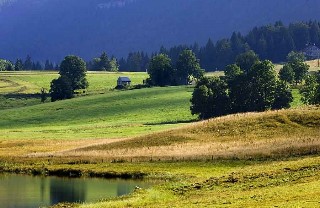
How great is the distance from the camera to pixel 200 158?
75312 millimetres

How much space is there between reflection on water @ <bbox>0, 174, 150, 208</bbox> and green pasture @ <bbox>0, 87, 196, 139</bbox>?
50.4m

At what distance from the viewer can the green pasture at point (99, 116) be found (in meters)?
128

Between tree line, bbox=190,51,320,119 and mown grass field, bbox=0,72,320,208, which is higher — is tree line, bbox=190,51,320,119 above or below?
above

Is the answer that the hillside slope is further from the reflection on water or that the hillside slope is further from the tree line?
the tree line

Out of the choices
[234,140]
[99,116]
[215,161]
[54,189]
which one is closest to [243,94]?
[99,116]

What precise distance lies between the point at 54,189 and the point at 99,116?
104446 millimetres

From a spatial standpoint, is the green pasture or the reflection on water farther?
the green pasture

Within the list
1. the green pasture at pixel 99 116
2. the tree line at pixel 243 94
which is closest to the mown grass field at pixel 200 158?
the green pasture at pixel 99 116

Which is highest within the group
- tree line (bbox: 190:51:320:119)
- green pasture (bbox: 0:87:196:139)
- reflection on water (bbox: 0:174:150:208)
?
tree line (bbox: 190:51:320:119)

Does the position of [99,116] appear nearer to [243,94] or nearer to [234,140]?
[243,94]

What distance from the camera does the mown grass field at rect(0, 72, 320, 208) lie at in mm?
47281

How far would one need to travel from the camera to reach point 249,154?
246 feet

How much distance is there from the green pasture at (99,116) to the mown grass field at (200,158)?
1.59m

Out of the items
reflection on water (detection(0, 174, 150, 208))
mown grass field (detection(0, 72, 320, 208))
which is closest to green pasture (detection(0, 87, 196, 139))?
mown grass field (detection(0, 72, 320, 208))
